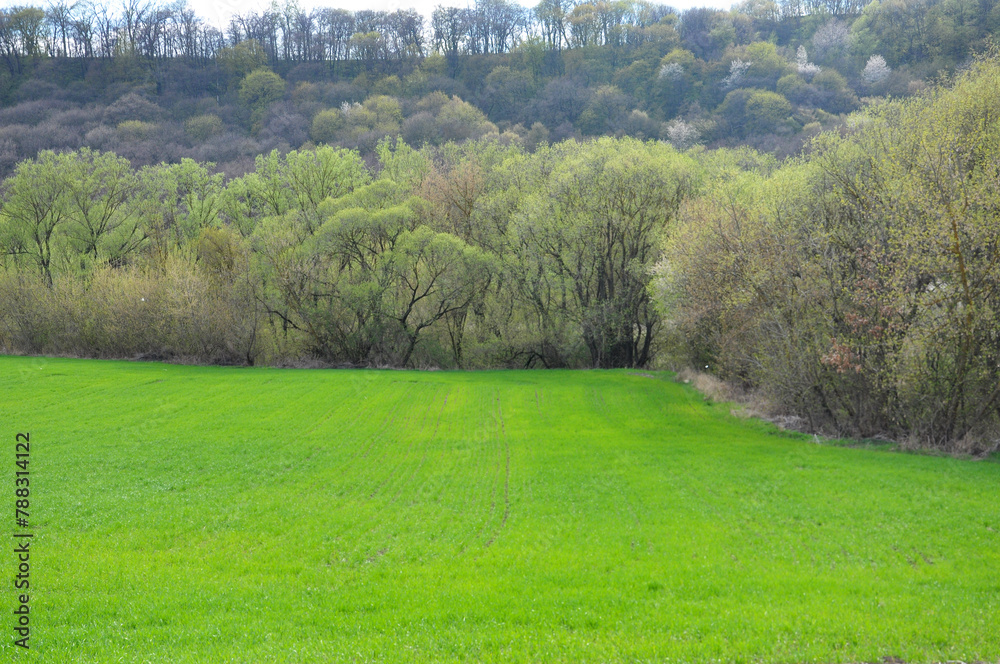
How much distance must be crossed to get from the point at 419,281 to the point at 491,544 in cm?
3193

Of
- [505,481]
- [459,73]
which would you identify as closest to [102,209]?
[505,481]

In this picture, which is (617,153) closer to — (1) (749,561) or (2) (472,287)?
(2) (472,287)

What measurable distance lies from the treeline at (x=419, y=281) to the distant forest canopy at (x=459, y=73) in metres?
23.3

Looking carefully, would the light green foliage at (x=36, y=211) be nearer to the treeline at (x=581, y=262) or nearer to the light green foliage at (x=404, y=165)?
the treeline at (x=581, y=262)

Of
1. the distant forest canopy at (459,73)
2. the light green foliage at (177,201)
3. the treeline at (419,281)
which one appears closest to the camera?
the treeline at (419,281)

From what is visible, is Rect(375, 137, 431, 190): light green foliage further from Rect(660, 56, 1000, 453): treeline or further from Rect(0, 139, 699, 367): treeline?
Rect(660, 56, 1000, 453): treeline

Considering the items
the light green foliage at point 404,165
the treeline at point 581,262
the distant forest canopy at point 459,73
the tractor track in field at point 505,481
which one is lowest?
the tractor track in field at point 505,481

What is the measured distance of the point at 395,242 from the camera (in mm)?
42562

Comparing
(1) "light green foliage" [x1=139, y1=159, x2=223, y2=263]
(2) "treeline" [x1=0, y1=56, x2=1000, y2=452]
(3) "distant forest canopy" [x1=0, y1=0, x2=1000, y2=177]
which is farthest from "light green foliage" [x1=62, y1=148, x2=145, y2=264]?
(3) "distant forest canopy" [x1=0, y1=0, x2=1000, y2=177]

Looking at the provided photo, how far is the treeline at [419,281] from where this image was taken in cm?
4053

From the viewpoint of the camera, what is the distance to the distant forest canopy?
73438 mm

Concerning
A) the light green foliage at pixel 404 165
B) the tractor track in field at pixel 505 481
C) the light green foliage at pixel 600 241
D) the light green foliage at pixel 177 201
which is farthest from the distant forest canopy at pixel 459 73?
the tractor track in field at pixel 505 481

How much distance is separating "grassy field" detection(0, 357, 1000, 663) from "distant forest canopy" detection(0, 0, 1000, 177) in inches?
1980

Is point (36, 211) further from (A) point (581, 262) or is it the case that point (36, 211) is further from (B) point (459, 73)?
(B) point (459, 73)
